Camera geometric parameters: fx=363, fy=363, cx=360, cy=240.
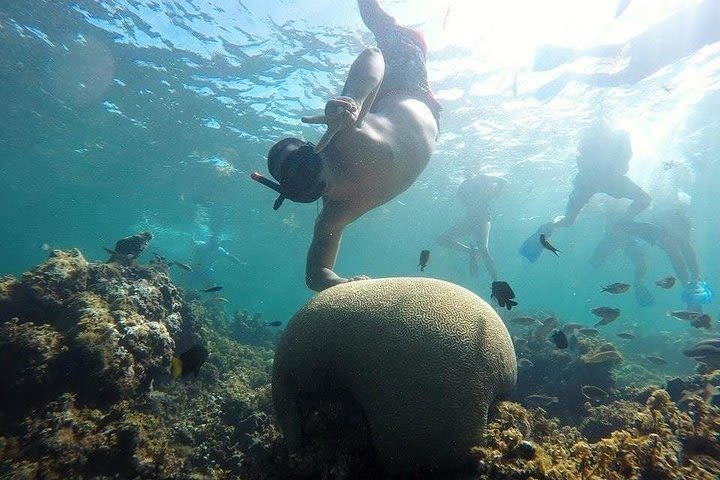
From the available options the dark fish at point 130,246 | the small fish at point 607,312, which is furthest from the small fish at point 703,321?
the dark fish at point 130,246

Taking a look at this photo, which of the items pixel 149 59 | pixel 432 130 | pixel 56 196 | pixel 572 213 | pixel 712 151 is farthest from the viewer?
pixel 56 196

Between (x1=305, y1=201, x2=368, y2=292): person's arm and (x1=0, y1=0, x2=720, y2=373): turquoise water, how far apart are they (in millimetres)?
11905

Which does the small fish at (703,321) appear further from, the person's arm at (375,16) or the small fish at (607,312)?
the person's arm at (375,16)

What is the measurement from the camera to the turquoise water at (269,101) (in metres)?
14.4

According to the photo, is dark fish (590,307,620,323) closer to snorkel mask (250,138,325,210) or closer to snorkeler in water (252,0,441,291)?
snorkeler in water (252,0,441,291)

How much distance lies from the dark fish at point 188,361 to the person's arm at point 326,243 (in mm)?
1567

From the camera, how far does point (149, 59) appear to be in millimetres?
16406

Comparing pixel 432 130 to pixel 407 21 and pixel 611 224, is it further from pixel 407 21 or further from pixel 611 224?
pixel 611 224

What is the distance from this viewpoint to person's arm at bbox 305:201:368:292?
178 inches

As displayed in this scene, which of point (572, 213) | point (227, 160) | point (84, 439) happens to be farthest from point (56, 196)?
point (572, 213)

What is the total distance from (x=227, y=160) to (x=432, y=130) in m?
23.1

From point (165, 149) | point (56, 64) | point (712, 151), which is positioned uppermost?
point (712, 151)

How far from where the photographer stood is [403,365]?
3180 millimetres

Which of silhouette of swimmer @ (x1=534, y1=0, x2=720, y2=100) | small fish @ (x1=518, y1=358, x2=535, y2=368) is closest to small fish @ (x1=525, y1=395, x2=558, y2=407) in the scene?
small fish @ (x1=518, y1=358, x2=535, y2=368)
